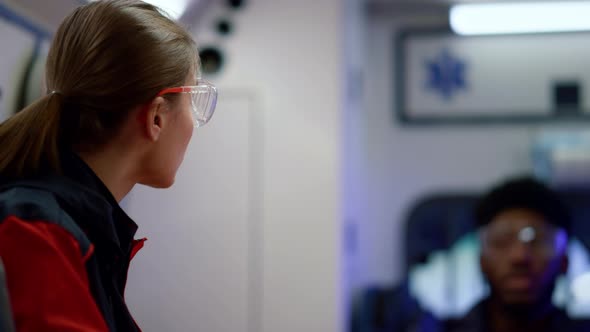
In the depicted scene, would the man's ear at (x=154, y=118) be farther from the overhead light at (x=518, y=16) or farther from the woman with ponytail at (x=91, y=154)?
the overhead light at (x=518, y=16)

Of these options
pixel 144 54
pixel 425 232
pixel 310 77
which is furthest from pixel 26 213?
pixel 425 232

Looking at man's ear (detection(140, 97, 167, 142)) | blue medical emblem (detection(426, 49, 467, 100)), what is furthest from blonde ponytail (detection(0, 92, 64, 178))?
blue medical emblem (detection(426, 49, 467, 100))

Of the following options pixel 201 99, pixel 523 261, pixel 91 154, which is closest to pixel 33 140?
pixel 91 154

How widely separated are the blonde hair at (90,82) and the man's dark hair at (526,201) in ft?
6.36

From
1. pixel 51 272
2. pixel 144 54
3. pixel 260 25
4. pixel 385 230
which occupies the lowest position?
pixel 385 230

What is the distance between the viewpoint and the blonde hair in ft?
2.97

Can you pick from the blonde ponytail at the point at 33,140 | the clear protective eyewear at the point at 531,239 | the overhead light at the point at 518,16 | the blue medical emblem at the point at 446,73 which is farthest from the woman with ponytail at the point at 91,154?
the blue medical emblem at the point at 446,73

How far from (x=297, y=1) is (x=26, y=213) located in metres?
2.30

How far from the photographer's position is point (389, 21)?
4.25m

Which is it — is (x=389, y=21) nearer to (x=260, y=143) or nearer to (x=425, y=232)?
(x=425, y=232)

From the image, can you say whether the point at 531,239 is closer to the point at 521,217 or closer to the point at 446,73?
the point at 521,217

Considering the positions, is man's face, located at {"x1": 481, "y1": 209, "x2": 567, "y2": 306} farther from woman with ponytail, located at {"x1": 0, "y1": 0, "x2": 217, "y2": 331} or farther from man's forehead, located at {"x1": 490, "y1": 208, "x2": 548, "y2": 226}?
woman with ponytail, located at {"x1": 0, "y1": 0, "x2": 217, "y2": 331}

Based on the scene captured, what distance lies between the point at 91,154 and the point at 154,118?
105 mm

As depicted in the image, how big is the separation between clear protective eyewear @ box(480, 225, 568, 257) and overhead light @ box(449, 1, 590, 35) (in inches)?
57.7
